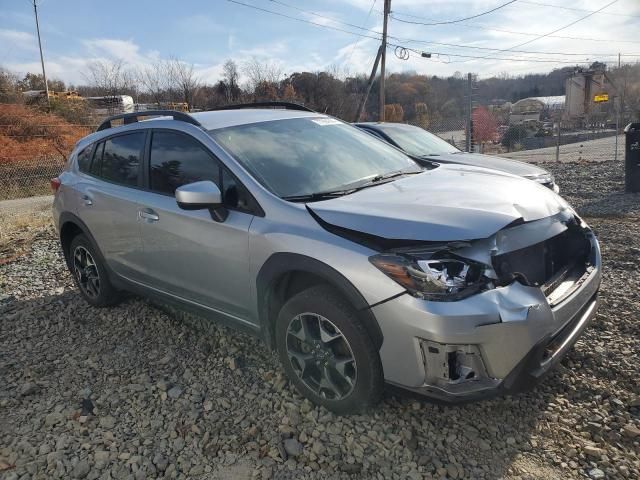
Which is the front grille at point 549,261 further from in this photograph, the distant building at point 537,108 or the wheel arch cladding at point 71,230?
the distant building at point 537,108

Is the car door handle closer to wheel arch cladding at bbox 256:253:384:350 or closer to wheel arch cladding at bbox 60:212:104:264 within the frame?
wheel arch cladding at bbox 60:212:104:264

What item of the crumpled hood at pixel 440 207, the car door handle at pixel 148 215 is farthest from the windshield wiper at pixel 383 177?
the car door handle at pixel 148 215

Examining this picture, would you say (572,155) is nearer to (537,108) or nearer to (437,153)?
(437,153)

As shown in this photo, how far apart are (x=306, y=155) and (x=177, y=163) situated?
94 cm

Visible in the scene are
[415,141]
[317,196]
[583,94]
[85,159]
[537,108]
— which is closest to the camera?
[317,196]

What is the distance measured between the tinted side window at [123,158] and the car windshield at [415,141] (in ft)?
14.4

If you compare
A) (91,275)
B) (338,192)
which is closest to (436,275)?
(338,192)

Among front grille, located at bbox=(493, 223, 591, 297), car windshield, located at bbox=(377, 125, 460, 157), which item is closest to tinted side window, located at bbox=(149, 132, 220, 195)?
front grille, located at bbox=(493, 223, 591, 297)

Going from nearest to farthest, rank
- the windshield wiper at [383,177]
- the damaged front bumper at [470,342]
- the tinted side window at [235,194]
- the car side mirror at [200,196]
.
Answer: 1. the damaged front bumper at [470,342]
2. the car side mirror at [200,196]
3. the tinted side window at [235,194]
4. the windshield wiper at [383,177]

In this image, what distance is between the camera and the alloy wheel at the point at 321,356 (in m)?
2.61

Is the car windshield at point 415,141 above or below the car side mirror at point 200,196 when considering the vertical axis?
above

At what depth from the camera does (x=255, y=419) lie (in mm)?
2865

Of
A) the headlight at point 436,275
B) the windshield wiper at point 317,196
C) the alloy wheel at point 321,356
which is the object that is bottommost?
the alloy wheel at point 321,356

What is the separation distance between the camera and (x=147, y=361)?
3635mm
